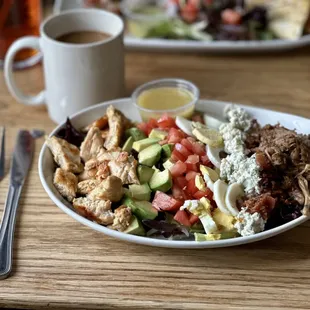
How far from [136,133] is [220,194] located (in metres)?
0.34

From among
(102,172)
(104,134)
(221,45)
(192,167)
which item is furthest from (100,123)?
(221,45)

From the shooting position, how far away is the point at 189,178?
1.47m

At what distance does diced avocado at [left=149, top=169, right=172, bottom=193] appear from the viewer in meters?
1.45

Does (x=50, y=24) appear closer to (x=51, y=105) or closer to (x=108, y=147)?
(x=51, y=105)

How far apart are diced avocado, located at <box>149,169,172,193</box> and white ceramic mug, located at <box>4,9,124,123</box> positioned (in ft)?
1.65

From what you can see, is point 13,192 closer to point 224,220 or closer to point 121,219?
point 121,219

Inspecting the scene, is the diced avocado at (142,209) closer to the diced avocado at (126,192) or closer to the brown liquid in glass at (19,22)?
the diced avocado at (126,192)

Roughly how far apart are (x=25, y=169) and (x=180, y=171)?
0.49 m

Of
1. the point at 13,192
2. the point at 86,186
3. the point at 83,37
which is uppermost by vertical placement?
the point at 83,37

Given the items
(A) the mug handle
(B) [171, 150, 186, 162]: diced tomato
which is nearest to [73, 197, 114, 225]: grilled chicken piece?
(B) [171, 150, 186, 162]: diced tomato

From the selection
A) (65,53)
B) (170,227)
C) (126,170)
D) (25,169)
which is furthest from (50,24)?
(170,227)

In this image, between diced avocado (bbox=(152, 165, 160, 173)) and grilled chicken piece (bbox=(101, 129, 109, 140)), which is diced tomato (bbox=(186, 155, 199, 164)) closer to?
diced avocado (bbox=(152, 165, 160, 173))

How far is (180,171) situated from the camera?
147 centimetres

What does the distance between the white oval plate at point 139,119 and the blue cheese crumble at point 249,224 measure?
2cm
